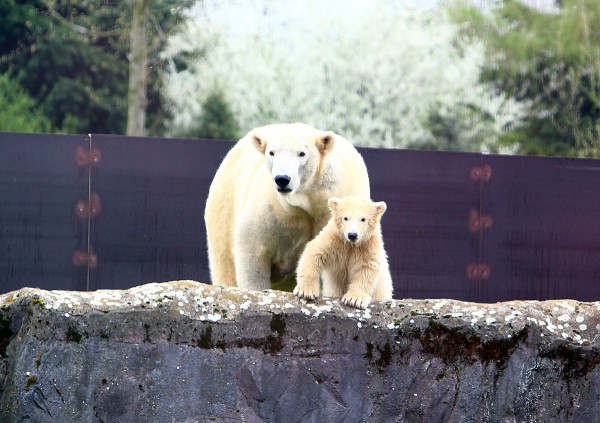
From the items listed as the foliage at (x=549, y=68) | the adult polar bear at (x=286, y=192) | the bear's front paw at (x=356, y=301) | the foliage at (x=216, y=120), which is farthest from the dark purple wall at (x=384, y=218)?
the foliage at (x=549, y=68)

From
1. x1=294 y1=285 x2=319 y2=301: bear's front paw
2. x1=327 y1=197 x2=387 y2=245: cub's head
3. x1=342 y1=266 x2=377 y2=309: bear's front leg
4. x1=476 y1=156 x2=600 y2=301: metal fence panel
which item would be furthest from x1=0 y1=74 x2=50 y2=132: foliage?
x1=294 y1=285 x2=319 y2=301: bear's front paw

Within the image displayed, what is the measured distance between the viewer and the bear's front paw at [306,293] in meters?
4.40

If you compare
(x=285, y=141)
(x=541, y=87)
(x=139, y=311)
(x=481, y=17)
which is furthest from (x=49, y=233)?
(x=481, y=17)

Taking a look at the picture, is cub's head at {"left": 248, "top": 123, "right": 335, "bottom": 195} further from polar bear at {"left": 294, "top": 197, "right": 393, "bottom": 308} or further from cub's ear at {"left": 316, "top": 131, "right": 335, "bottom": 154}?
polar bear at {"left": 294, "top": 197, "right": 393, "bottom": 308}

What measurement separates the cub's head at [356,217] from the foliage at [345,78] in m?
23.9

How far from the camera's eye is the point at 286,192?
17.1 ft

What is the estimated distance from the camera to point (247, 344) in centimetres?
431

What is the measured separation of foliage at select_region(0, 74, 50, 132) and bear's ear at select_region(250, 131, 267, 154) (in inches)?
813

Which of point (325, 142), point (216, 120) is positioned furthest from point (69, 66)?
point (325, 142)

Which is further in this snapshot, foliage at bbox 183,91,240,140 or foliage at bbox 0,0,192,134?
foliage at bbox 183,91,240,140

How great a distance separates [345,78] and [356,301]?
2612 centimetres

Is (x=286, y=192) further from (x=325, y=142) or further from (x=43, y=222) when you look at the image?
(x=43, y=222)

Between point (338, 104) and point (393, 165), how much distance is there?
2163 cm

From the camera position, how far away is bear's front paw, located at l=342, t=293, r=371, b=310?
14.5ft
